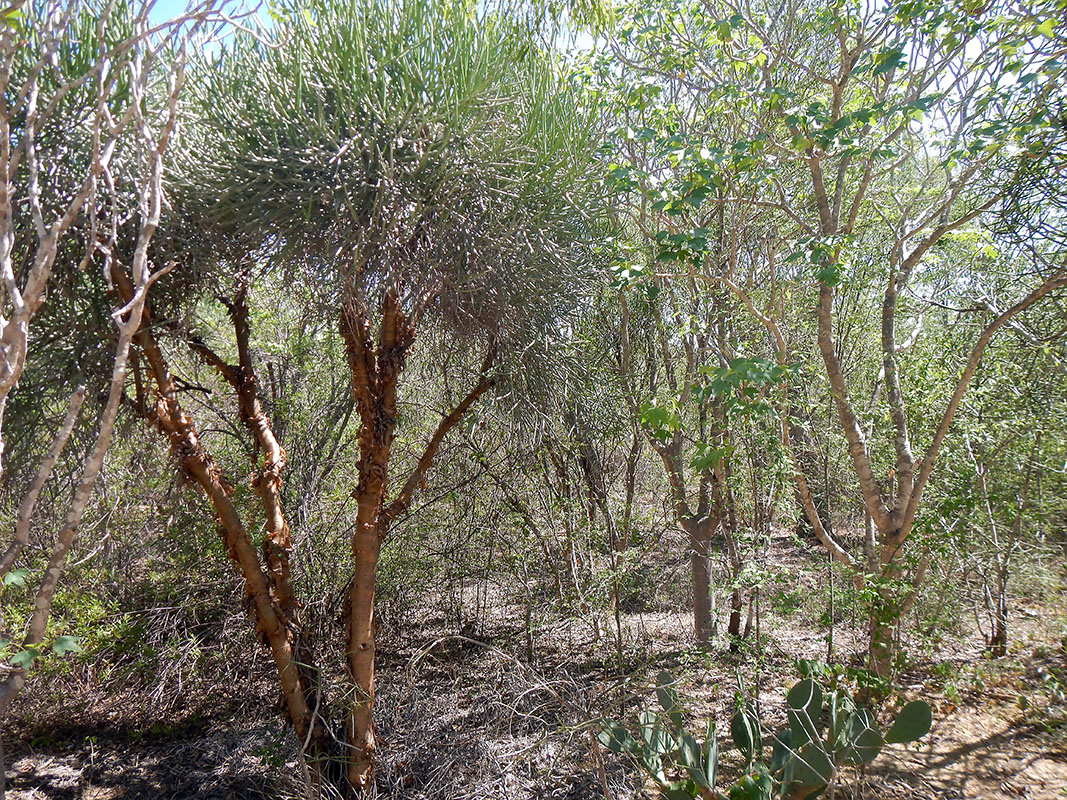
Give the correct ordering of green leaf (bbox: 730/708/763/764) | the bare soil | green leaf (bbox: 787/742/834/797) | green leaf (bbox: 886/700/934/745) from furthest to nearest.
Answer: the bare soil, green leaf (bbox: 730/708/763/764), green leaf (bbox: 886/700/934/745), green leaf (bbox: 787/742/834/797)

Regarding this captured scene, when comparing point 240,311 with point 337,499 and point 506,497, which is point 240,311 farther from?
point 506,497

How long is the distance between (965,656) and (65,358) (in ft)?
21.6

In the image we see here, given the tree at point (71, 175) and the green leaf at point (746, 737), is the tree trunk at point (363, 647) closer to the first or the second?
the tree at point (71, 175)

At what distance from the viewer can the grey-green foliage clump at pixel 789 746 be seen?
3207 millimetres

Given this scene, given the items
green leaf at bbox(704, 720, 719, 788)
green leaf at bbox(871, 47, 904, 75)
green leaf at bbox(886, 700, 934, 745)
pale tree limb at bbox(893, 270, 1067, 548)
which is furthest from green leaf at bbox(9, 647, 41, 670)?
pale tree limb at bbox(893, 270, 1067, 548)

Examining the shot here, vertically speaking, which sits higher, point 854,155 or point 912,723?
point 854,155

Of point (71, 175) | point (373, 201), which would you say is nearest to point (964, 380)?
point (373, 201)

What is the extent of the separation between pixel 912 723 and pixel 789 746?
60 centimetres

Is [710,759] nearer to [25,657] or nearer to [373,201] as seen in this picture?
[25,657]

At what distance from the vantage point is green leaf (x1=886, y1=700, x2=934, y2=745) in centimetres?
333

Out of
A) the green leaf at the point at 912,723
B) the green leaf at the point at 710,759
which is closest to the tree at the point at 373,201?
the green leaf at the point at 710,759

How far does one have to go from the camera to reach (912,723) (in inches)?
132

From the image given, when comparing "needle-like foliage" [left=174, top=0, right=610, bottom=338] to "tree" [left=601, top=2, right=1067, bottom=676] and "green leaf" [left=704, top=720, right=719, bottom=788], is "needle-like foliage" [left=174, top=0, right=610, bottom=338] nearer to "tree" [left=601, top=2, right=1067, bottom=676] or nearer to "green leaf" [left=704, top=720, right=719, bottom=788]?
"tree" [left=601, top=2, right=1067, bottom=676]

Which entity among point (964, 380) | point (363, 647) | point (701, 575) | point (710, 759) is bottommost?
Answer: point (710, 759)
